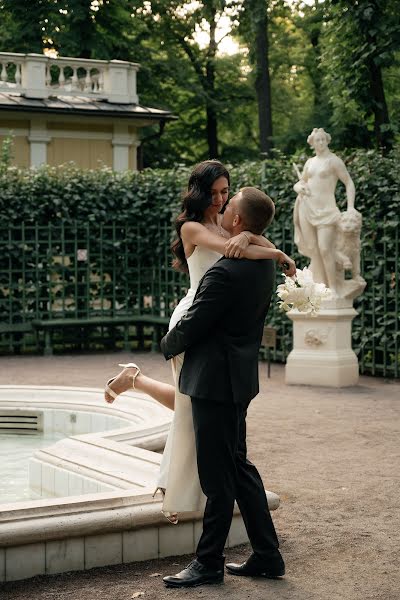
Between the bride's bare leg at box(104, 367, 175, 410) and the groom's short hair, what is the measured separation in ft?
3.62

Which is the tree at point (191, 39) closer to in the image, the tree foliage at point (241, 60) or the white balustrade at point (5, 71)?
the tree foliage at point (241, 60)

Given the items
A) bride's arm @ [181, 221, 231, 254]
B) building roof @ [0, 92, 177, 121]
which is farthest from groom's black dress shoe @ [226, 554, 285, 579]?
building roof @ [0, 92, 177, 121]

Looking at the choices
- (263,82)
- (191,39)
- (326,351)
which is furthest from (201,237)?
(191,39)

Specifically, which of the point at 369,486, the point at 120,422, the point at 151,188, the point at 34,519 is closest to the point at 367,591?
the point at 34,519

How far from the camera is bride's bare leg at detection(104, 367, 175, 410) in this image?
5598mm

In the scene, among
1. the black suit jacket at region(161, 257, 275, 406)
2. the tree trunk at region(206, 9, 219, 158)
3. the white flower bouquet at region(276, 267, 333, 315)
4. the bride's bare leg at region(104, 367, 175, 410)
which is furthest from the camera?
the tree trunk at region(206, 9, 219, 158)

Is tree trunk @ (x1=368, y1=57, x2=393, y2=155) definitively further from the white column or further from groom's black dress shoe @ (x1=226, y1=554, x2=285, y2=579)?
groom's black dress shoe @ (x1=226, y1=554, x2=285, y2=579)

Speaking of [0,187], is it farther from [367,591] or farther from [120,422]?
[367,591]

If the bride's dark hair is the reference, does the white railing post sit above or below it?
above

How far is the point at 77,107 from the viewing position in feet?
75.9

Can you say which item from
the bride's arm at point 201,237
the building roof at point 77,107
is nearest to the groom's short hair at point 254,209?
the bride's arm at point 201,237

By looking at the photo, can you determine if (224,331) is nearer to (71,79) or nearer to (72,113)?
(72,113)

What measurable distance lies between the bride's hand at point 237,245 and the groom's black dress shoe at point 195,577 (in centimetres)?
142

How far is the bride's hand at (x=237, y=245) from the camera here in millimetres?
4812
